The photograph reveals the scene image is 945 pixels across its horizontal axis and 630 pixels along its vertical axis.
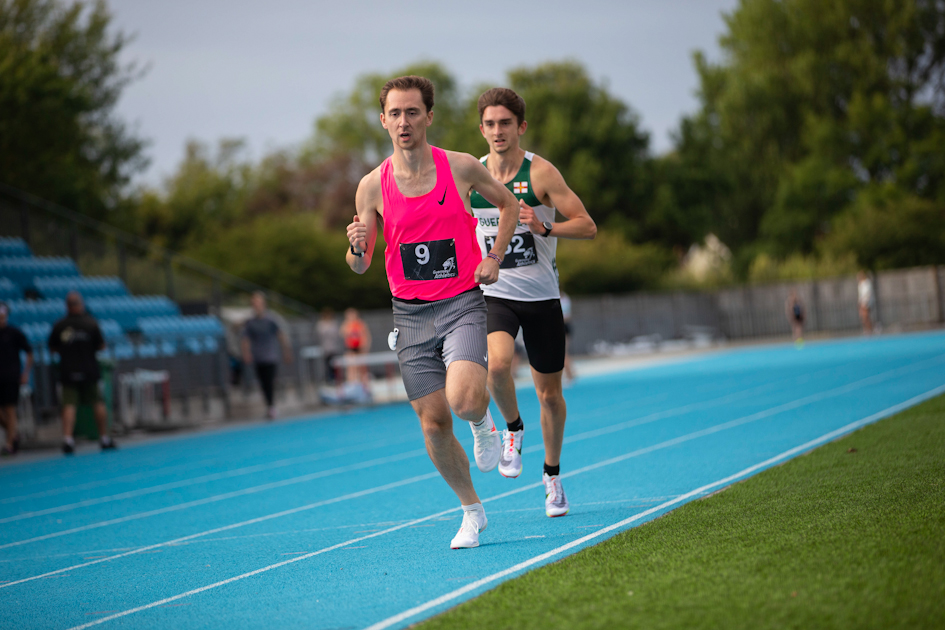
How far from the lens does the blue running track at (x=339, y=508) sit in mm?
4660

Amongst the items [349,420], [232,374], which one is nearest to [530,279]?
[349,420]

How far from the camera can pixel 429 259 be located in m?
5.09

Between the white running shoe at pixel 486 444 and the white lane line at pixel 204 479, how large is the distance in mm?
4886

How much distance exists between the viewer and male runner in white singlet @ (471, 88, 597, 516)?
6074 millimetres

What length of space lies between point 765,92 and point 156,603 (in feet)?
156

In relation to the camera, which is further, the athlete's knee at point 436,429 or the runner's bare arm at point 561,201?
the runner's bare arm at point 561,201

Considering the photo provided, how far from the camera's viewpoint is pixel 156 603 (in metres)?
4.75

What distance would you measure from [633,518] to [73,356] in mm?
10283

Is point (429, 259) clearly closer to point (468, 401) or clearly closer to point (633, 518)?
point (468, 401)

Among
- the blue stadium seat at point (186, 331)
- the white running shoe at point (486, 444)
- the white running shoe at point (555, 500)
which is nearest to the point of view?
the white running shoe at point (486, 444)

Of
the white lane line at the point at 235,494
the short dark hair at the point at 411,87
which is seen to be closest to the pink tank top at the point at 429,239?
the short dark hair at the point at 411,87

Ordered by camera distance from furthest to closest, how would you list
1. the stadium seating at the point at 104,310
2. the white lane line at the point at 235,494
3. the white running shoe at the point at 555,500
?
the stadium seating at the point at 104,310 → the white lane line at the point at 235,494 → the white running shoe at the point at 555,500

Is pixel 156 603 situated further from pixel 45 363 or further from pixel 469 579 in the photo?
pixel 45 363

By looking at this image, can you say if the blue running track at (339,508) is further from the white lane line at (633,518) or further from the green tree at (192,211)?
the green tree at (192,211)
